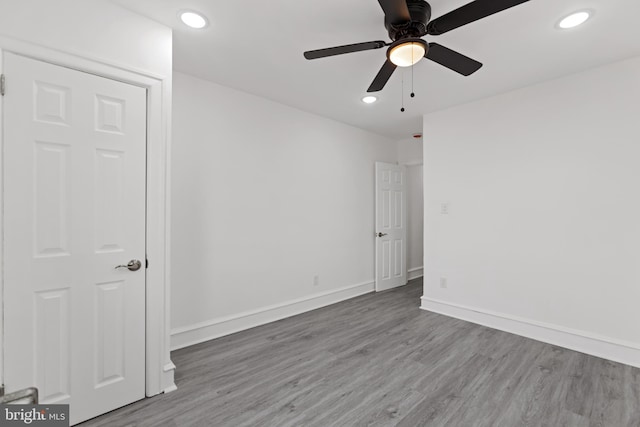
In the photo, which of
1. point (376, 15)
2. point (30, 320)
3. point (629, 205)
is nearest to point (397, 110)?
point (376, 15)

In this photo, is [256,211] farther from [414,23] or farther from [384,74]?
[414,23]

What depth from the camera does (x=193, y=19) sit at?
2.10 meters

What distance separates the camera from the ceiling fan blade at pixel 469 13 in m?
1.48

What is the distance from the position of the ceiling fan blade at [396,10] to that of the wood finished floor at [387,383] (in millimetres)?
2420

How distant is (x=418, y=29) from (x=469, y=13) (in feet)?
1.13

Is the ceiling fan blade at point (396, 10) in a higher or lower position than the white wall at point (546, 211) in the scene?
higher

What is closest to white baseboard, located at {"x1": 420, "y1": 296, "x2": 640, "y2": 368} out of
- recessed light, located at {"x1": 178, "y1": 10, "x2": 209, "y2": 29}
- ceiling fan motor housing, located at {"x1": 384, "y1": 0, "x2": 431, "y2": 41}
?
ceiling fan motor housing, located at {"x1": 384, "y1": 0, "x2": 431, "y2": 41}

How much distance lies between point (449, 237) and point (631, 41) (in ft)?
7.75

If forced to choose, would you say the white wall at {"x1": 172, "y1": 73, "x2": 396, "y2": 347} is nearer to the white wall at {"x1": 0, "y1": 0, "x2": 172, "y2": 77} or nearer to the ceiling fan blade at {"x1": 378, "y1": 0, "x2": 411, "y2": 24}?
the white wall at {"x1": 0, "y1": 0, "x2": 172, "y2": 77}

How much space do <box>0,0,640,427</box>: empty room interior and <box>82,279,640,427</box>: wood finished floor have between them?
2cm

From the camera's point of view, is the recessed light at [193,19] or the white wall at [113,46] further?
the recessed light at [193,19]

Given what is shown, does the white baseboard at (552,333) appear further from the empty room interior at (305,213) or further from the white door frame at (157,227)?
the white door frame at (157,227)

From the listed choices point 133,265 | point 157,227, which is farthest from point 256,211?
point 133,265

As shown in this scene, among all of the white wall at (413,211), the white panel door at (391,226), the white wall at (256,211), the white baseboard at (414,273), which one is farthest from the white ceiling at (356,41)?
the white baseboard at (414,273)
